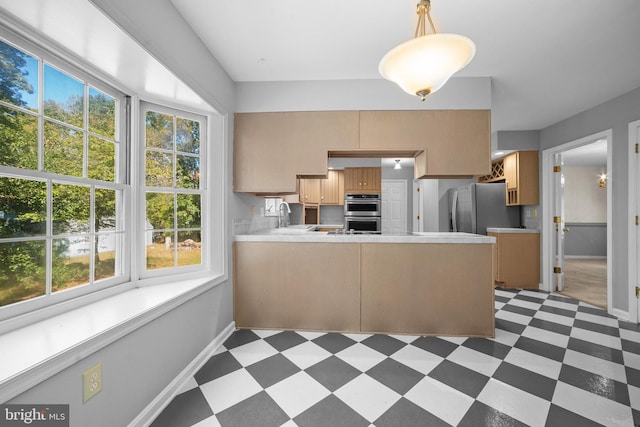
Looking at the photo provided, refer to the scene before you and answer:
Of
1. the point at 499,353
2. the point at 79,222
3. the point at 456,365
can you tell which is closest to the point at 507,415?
the point at 456,365

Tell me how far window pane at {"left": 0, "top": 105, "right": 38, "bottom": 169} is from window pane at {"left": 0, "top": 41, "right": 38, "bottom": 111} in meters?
0.06

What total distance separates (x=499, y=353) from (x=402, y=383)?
0.97 metres

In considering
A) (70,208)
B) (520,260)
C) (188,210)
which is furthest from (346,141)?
(520,260)

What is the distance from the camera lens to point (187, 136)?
2102mm

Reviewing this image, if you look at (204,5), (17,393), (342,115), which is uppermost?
(204,5)

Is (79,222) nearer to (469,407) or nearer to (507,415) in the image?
(469,407)

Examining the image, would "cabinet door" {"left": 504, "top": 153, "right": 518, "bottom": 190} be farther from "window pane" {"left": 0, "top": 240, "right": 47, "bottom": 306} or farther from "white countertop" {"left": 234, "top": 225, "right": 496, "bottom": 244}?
"window pane" {"left": 0, "top": 240, "right": 47, "bottom": 306}

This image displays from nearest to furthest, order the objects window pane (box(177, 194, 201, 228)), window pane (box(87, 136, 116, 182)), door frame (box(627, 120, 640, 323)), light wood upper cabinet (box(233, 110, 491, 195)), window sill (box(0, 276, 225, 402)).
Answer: window sill (box(0, 276, 225, 402)) → window pane (box(87, 136, 116, 182)) → window pane (box(177, 194, 201, 228)) → light wood upper cabinet (box(233, 110, 491, 195)) → door frame (box(627, 120, 640, 323))

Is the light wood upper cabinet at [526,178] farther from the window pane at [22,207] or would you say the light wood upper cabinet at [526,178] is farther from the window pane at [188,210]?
the window pane at [22,207]

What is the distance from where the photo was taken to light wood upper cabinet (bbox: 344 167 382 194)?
14.8 ft

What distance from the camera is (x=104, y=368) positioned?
1.12 metres

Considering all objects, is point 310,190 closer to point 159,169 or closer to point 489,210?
point 489,210

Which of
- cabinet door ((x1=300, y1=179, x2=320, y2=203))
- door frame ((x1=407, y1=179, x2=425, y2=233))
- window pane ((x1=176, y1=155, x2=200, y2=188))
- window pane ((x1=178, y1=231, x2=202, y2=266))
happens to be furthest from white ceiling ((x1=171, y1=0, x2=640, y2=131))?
door frame ((x1=407, y1=179, x2=425, y2=233))

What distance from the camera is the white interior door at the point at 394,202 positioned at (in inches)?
237
